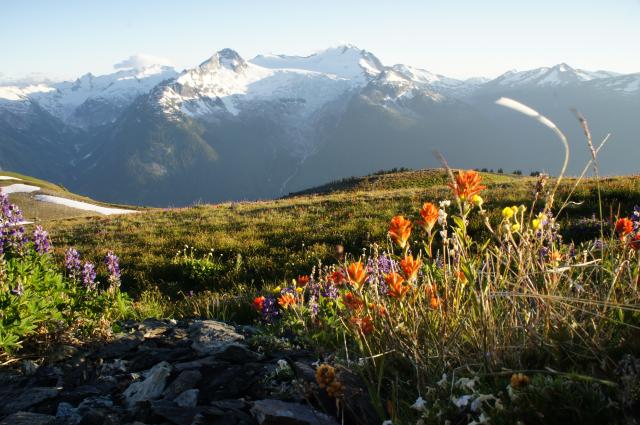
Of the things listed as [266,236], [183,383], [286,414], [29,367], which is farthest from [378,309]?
[266,236]

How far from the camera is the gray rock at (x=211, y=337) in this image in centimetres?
393

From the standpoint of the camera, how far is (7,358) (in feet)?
13.1

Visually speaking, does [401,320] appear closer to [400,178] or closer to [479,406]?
[479,406]

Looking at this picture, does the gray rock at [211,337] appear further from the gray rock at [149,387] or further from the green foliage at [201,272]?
the green foliage at [201,272]

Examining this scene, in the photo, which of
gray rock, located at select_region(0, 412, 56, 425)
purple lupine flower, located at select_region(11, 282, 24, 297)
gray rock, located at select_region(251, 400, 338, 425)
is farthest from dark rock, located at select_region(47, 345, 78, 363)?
gray rock, located at select_region(251, 400, 338, 425)

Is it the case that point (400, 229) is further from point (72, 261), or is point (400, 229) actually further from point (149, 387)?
point (72, 261)

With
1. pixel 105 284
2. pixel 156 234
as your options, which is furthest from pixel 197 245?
pixel 156 234

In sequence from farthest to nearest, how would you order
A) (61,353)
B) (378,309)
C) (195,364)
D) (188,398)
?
(61,353)
(195,364)
(188,398)
(378,309)

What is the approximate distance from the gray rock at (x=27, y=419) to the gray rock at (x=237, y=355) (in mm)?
1210

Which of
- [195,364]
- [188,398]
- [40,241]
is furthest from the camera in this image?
[40,241]

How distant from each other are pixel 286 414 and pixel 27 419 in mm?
1665

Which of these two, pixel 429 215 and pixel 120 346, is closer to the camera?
pixel 429 215

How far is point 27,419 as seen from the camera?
9.34 ft

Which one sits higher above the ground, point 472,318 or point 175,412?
point 472,318
